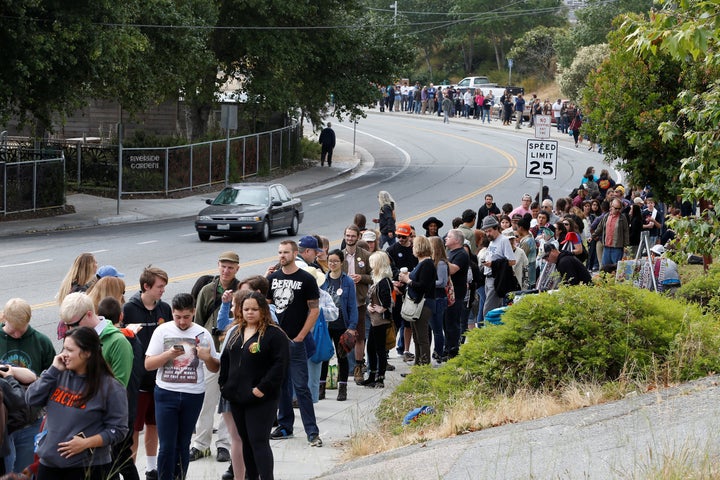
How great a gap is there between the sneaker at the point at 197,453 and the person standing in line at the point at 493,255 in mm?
5738

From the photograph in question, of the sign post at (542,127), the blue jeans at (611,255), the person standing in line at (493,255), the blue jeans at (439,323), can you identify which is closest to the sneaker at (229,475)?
the blue jeans at (439,323)

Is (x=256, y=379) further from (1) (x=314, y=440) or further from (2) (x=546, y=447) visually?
(2) (x=546, y=447)

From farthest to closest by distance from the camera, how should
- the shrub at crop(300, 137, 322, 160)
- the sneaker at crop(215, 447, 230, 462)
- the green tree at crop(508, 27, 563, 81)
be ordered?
the green tree at crop(508, 27, 563, 81) < the shrub at crop(300, 137, 322, 160) < the sneaker at crop(215, 447, 230, 462)

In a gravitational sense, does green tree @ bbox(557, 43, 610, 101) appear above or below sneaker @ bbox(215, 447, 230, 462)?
above

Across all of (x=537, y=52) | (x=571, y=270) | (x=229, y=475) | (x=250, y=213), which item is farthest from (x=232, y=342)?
(x=537, y=52)

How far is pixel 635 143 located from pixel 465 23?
2598 inches

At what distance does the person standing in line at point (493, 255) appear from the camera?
1505 centimetres

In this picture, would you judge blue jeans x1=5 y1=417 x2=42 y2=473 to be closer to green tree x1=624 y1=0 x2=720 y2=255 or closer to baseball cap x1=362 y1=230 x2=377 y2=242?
green tree x1=624 y1=0 x2=720 y2=255

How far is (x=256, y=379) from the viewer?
8797mm

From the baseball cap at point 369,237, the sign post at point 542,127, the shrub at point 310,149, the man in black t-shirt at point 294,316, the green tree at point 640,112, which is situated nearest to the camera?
the man in black t-shirt at point 294,316

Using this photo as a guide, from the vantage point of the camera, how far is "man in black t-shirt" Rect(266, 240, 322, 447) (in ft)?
35.3

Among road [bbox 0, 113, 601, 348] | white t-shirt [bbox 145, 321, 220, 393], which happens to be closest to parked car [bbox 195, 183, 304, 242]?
road [bbox 0, 113, 601, 348]

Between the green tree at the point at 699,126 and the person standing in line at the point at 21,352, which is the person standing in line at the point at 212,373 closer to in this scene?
the person standing in line at the point at 21,352

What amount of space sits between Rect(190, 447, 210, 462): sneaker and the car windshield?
18668 mm
